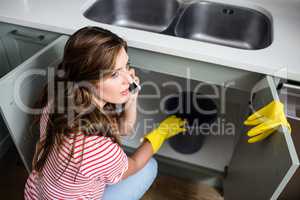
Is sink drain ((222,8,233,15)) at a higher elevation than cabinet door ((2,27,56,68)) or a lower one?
higher

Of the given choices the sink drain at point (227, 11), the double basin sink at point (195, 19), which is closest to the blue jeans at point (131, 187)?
the double basin sink at point (195, 19)

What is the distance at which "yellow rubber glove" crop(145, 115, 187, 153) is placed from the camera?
3.79 feet

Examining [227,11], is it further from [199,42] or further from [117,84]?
[117,84]

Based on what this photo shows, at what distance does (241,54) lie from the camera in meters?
0.95

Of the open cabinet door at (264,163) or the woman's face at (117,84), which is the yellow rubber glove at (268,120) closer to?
the open cabinet door at (264,163)

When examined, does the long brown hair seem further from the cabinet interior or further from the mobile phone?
the cabinet interior

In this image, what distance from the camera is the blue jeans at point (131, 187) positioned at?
105 centimetres

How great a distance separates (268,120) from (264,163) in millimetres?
149

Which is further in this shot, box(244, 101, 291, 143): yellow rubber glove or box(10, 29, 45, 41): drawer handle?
box(10, 29, 45, 41): drawer handle

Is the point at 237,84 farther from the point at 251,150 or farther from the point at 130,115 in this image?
the point at 130,115

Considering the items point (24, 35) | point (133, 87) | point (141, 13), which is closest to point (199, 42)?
point (133, 87)

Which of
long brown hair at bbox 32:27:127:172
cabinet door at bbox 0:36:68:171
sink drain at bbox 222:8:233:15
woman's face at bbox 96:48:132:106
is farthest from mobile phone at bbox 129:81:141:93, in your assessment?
sink drain at bbox 222:8:233:15

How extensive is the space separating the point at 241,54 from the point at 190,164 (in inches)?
31.4

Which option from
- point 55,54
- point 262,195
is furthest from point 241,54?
point 55,54
